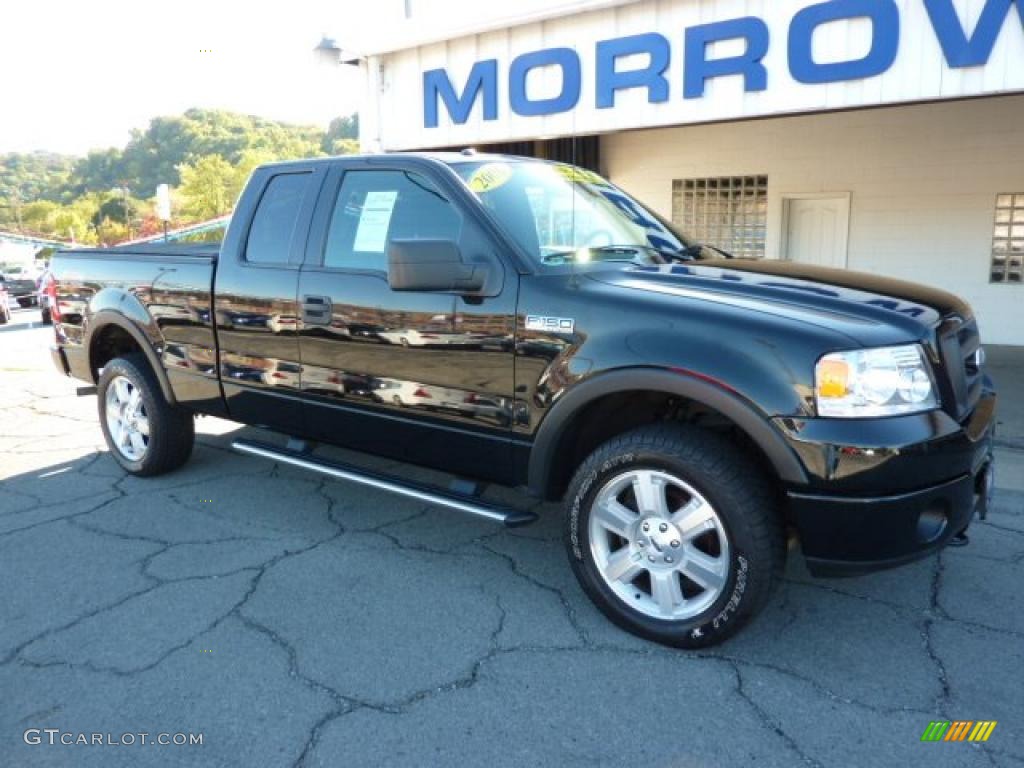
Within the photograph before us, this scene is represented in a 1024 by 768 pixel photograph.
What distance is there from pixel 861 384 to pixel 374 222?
229 centimetres

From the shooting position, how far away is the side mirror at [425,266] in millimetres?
3084

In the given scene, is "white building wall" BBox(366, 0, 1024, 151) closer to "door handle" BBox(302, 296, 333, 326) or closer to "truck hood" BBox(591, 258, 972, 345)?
"truck hood" BBox(591, 258, 972, 345)

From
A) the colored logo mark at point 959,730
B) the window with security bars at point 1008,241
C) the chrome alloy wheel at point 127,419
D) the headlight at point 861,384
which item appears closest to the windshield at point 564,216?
the headlight at point 861,384

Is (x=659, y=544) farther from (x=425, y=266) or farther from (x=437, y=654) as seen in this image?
(x=425, y=266)

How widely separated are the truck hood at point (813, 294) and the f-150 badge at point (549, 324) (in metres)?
0.24

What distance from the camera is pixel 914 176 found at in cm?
1096

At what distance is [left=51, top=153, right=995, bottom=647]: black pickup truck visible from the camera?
2.60 meters

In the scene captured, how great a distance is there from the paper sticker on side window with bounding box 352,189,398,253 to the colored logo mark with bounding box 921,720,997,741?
2831 mm

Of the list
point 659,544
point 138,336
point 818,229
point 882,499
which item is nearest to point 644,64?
point 818,229

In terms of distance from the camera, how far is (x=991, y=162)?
34.4ft

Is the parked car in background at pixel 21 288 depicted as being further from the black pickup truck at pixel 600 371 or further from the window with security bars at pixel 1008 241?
the window with security bars at pixel 1008 241

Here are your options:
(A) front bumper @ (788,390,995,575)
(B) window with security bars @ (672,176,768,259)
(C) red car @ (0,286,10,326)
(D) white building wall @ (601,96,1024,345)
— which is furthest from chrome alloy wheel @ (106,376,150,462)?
(C) red car @ (0,286,10,326)

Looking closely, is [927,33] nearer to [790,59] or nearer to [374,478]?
[790,59]

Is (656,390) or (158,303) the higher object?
(158,303)
